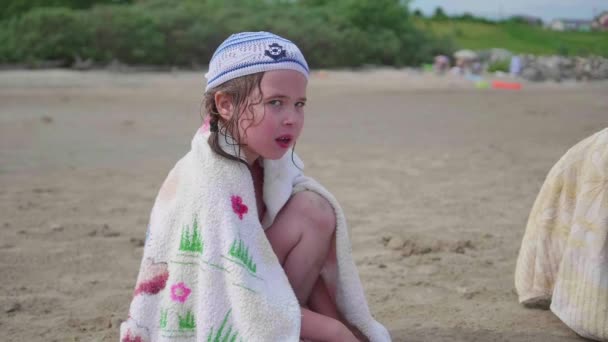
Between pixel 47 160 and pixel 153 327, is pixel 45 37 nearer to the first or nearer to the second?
pixel 47 160

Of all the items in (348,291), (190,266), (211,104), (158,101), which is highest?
(211,104)

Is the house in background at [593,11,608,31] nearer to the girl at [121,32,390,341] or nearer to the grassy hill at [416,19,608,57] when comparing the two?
the girl at [121,32,390,341]

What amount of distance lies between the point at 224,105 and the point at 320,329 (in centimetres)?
72

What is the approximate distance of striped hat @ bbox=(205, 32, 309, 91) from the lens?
2193mm

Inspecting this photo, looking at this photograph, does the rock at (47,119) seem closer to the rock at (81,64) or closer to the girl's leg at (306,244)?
the rock at (81,64)

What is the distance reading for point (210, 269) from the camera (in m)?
2.13

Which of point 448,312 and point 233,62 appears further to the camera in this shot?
point 448,312

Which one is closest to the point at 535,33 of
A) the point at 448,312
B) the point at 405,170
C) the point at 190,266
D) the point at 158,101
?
the point at 158,101

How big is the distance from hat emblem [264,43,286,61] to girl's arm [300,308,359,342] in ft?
2.45

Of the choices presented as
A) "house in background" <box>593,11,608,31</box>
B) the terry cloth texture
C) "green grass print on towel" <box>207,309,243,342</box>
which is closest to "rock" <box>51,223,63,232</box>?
the terry cloth texture

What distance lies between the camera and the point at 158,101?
35.5ft

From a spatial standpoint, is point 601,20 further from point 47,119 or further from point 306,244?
point 47,119

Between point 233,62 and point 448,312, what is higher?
point 233,62

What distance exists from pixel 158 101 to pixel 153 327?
29.1 feet
